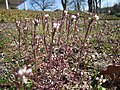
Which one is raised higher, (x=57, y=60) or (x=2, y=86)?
(x=57, y=60)

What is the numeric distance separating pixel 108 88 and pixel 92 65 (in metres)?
1.11

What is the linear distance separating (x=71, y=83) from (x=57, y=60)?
0.99 feet

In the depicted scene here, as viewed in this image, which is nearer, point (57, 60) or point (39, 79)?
point (39, 79)

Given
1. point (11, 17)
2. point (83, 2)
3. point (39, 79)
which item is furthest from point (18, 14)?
point (83, 2)

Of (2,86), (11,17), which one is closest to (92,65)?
(2,86)

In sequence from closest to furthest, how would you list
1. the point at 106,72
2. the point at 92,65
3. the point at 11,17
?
the point at 106,72 < the point at 92,65 < the point at 11,17

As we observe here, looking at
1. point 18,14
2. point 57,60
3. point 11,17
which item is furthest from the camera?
point 18,14

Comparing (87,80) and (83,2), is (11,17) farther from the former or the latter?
(83,2)

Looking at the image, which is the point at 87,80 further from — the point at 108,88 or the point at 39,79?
the point at 39,79

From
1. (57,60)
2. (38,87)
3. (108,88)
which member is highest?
(57,60)

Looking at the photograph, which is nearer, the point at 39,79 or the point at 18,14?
the point at 39,79

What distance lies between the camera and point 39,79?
101 inches

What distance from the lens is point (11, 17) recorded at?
18938mm

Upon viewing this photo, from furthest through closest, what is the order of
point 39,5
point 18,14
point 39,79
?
point 39,5 < point 18,14 < point 39,79
